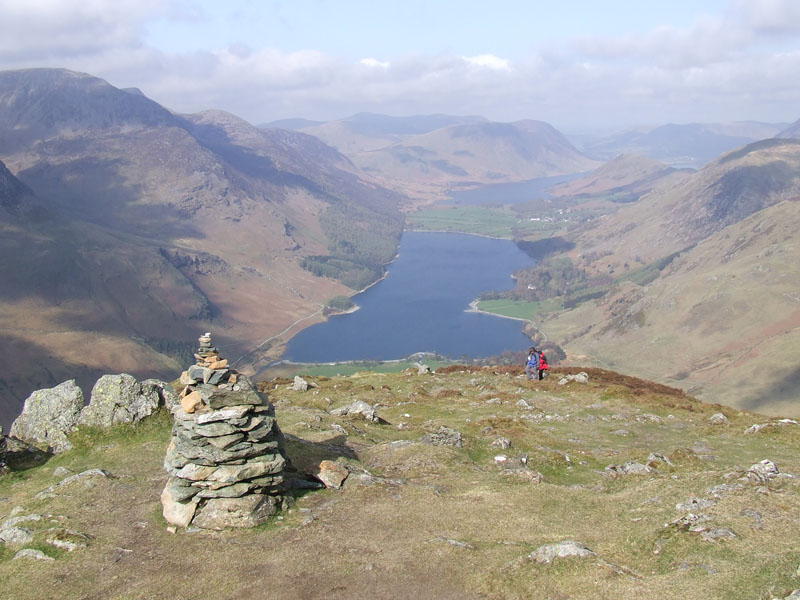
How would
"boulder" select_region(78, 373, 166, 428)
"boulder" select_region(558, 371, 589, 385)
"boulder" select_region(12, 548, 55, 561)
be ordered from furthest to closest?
1. "boulder" select_region(558, 371, 589, 385)
2. "boulder" select_region(78, 373, 166, 428)
3. "boulder" select_region(12, 548, 55, 561)

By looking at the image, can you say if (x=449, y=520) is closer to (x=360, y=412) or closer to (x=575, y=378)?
(x=360, y=412)

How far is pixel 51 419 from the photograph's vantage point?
41781 mm

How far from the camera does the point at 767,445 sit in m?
42.7

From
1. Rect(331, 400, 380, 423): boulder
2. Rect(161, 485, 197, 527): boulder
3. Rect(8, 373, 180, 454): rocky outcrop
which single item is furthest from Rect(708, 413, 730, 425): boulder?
Rect(8, 373, 180, 454): rocky outcrop

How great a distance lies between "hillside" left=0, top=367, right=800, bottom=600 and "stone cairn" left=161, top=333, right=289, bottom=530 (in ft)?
3.23

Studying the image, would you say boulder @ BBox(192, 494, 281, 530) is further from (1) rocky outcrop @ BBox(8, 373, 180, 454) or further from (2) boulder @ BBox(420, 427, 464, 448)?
(1) rocky outcrop @ BBox(8, 373, 180, 454)

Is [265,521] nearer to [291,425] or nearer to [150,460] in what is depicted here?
[150,460]

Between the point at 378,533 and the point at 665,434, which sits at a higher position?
the point at 378,533

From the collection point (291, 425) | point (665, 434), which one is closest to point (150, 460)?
point (291, 425)

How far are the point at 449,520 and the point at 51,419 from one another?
2824 centimetres

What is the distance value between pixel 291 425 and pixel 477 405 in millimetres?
19966

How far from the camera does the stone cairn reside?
1150 inches

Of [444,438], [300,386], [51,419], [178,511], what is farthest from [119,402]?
[300,386]

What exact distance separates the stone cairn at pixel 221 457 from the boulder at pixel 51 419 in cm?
1472
